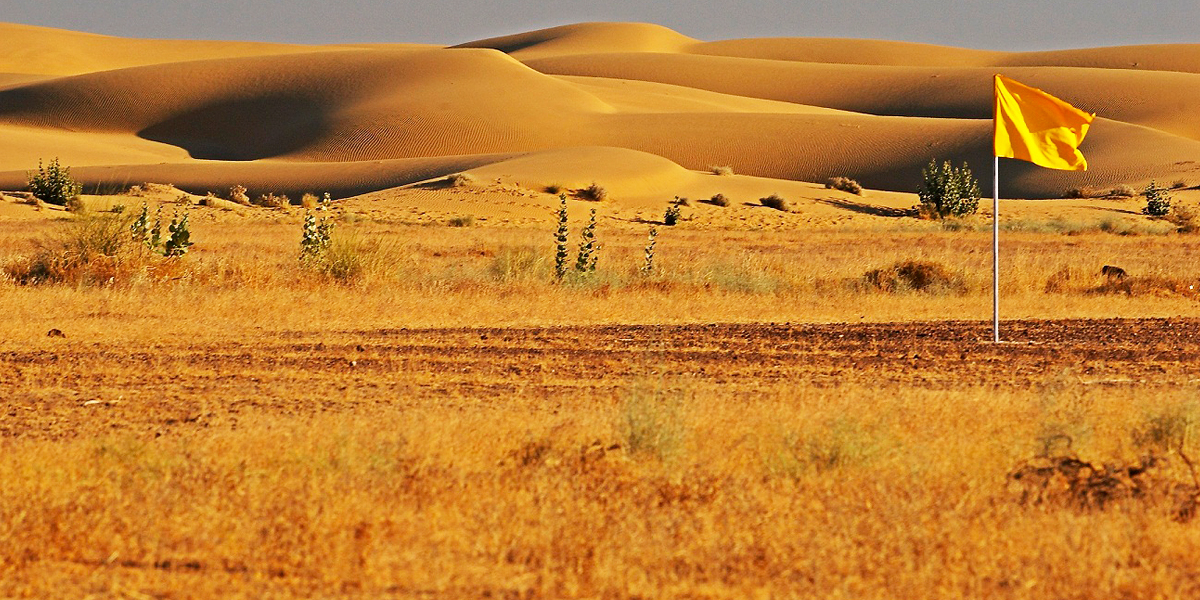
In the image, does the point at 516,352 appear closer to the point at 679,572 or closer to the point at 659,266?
the point at 679,572

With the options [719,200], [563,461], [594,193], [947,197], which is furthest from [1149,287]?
[719,200]

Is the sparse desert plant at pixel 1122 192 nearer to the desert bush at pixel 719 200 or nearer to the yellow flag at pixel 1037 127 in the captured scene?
the desert bush at pixel 719 200

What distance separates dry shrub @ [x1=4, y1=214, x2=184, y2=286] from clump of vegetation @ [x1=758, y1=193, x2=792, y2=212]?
1366 inches

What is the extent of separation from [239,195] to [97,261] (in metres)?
36.5

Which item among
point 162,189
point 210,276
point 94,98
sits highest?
point 94,98

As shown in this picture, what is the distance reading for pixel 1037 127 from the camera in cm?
1359

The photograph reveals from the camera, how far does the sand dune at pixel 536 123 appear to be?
64.9m

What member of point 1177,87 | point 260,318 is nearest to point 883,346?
point 260,318

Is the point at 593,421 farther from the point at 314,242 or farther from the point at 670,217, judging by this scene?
the point at 670,217

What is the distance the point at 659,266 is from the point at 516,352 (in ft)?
32.4

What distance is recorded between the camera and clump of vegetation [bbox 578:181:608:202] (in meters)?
50.0

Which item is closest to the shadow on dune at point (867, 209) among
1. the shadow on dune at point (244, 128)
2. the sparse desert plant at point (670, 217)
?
the sparse desert plant at point (670, 217)

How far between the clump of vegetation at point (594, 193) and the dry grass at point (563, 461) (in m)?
34.4

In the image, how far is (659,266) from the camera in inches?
883
